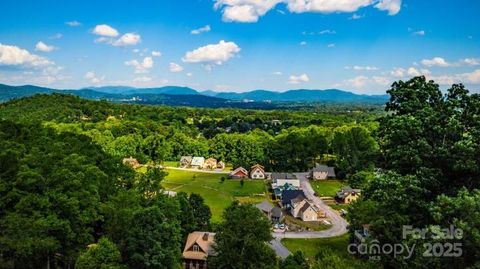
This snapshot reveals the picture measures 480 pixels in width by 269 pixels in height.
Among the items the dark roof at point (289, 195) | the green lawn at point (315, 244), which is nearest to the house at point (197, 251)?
the green lawn at point (315, 244)

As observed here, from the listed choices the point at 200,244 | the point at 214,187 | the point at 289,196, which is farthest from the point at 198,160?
the point at 200,244

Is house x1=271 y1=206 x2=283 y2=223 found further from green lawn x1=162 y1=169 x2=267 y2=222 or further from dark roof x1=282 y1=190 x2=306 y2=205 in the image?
green lawn x1=162 y1=169 x2=267 y2=222

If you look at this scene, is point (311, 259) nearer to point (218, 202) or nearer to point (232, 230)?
point (232, 230)

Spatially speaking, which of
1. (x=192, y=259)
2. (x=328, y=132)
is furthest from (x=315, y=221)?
(x=328, y=132)

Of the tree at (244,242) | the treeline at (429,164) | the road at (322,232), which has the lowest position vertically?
the road at (322,232)

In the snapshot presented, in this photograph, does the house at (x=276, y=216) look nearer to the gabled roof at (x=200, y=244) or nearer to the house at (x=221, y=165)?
the gabled roof at (x=200, y=244)

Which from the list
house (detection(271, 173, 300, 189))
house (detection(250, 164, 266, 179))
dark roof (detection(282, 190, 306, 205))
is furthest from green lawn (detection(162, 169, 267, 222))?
dark roof (detection(282, 190, 306, 205))
